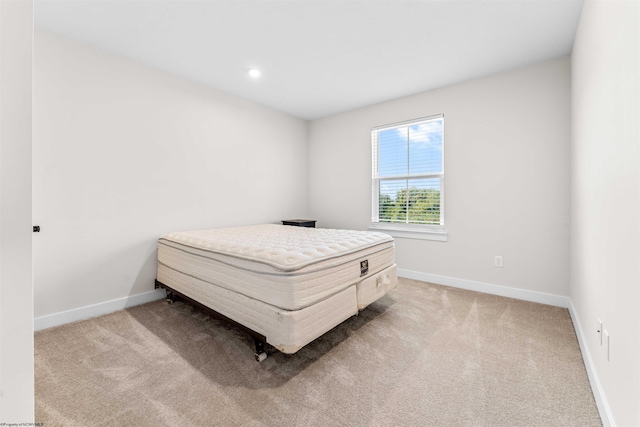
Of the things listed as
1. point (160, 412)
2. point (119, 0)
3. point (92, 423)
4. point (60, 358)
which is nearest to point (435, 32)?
point (119, 0)

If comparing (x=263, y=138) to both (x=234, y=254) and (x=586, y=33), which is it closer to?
(x=234, y=254)

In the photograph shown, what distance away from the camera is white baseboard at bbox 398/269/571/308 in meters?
2.57

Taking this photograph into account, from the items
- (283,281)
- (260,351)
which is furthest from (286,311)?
(260,351)

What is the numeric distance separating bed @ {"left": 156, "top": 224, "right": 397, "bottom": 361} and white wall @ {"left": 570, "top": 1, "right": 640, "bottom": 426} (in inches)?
51.8

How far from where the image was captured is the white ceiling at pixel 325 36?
1.89 metres

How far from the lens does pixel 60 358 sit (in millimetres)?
1714

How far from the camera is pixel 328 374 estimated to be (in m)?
1.55

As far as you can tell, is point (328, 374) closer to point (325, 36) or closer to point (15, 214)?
point (15, 214)

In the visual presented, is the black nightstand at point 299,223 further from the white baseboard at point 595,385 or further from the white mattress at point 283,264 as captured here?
the white baseboard at point 595,385

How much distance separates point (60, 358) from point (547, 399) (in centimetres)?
288

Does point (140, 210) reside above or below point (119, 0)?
below

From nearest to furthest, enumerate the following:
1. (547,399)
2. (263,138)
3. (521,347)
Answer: (547,399) < (521,347) < (263,138)

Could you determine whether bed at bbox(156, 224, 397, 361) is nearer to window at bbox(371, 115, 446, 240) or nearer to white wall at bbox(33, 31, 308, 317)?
white wall at bbox(33, 31, 308, 317)

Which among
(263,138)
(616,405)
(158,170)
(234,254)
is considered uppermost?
(263,138)
